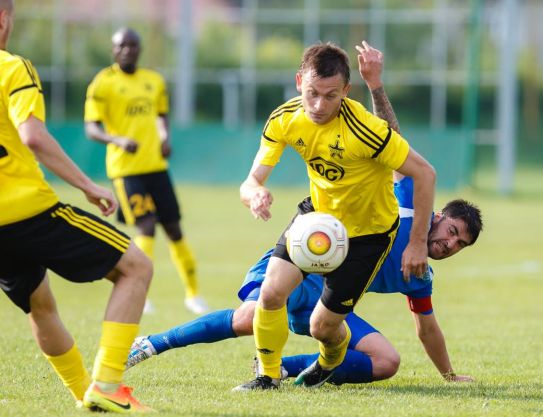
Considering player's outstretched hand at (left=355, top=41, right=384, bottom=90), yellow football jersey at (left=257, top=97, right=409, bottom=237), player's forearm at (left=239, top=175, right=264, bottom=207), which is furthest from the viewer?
player's outstretched hand at (left=355, top=41, right=384, bottom=90)

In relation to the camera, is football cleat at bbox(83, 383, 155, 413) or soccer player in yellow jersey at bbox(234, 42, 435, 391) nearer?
football cleat at bbox(83, 383, 155, 413)

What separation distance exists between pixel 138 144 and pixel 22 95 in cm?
627

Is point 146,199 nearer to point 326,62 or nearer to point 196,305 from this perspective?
point 196,305

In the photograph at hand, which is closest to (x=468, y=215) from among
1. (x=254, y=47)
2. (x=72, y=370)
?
(x=72, y=370)

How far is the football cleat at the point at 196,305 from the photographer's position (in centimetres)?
1084

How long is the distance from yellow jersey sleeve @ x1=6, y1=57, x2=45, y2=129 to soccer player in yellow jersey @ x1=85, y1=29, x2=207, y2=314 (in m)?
5.66

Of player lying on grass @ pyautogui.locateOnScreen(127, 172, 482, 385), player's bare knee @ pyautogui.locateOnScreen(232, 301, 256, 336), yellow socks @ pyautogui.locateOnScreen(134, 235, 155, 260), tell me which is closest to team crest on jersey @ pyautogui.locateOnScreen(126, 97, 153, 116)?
yellow socks @ pyautogui.locateOnScreen(134, 235, 155, 260)

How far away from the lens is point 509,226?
20828 mm

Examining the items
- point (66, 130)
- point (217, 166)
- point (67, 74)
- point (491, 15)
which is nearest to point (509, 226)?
point (217, 166)

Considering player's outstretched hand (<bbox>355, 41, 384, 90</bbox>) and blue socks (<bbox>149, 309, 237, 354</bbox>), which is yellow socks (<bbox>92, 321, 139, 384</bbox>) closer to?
blue socks (<bbox>149, 309, 237, 354</bbox>)

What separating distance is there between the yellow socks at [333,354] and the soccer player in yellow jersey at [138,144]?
166 inches

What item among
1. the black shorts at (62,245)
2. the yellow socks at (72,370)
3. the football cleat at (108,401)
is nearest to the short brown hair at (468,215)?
the black shorts at (62,245)

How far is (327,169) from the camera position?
627 cm

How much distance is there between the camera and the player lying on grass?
21.8ft
